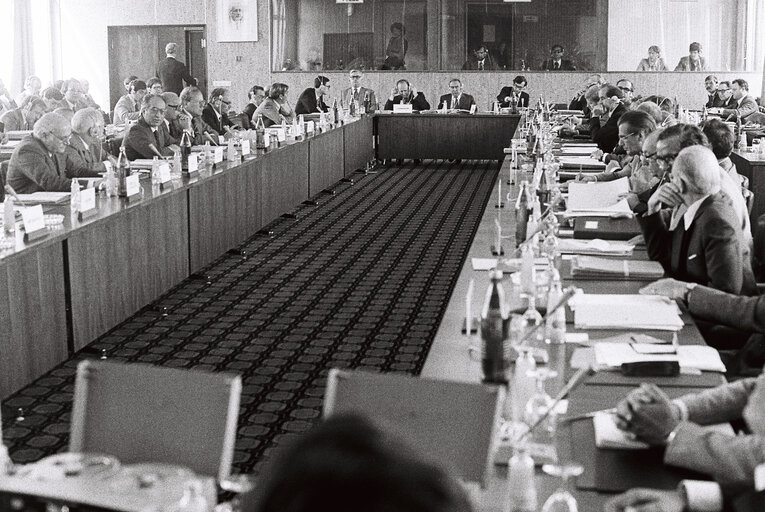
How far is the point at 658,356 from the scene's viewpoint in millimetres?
3010

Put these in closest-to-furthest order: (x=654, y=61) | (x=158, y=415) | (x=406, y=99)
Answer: (x=158, y=415), (x=406, y=99), (x=654, y=61)

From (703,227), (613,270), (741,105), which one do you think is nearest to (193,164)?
(613,270)

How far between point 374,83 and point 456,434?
16016 millimetres

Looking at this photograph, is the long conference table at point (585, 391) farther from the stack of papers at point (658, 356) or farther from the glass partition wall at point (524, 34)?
the glass partition wall at point (524, 34)

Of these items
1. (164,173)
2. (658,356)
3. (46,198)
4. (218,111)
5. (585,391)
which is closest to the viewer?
(585,391)

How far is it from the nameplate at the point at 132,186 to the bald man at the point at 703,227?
312 centimetres

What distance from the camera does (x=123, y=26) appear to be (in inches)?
729

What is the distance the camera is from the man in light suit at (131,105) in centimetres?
1257

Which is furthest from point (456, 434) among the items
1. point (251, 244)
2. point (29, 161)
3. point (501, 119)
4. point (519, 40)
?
point (519, 40)

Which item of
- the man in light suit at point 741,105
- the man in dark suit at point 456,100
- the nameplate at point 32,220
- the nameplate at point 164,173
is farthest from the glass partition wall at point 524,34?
the nameplate at point 32,220

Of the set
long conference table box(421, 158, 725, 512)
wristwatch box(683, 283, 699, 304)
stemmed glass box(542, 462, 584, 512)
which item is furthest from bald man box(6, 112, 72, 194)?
stemmed glass box(542, 462, 584, 512)

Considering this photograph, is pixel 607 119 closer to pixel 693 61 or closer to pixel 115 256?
pixel 115 256

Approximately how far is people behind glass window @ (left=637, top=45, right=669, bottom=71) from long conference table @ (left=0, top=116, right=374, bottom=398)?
966 cm

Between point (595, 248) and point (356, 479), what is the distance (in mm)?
3863
